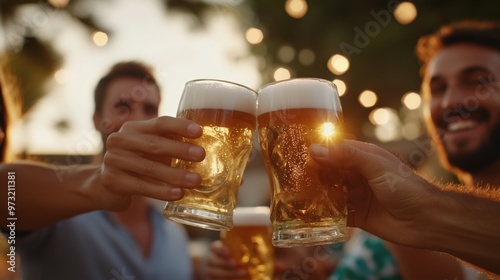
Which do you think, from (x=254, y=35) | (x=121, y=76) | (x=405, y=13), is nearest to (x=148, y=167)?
(x=121, y=76)

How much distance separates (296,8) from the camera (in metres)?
6.12

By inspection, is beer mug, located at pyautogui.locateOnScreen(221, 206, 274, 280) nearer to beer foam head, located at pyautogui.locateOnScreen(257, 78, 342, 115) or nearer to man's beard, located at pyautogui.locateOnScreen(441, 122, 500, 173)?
beer foam head, located at pyautogui.locateOnScreen(257, 78, 342, 115)

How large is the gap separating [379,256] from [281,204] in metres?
1.37

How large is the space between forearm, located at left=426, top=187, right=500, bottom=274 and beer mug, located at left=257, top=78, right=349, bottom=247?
0.24 m

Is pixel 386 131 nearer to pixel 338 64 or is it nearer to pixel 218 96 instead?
pixel 338 64

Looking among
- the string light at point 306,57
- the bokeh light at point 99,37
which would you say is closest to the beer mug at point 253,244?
the bokeh light at point 99,37

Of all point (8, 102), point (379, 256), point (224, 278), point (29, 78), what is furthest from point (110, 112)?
point (29, 78)

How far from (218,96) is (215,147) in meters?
0.15

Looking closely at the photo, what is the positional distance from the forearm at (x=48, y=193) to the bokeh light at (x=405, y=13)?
435 cm

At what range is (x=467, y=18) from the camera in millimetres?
5629

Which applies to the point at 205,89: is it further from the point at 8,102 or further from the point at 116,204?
the point at 8,102

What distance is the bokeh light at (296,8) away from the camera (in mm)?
5965

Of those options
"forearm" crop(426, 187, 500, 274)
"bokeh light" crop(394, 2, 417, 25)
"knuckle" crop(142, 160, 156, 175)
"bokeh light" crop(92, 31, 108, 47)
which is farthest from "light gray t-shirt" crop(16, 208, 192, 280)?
"bokeh light" crop(394, 2, 417, 25)

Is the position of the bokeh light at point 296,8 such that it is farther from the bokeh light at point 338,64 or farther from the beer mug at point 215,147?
the beer mug at point 215,147
